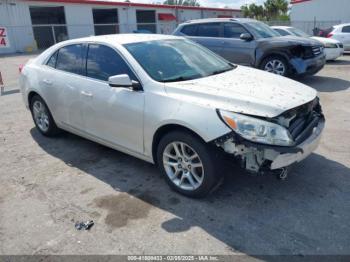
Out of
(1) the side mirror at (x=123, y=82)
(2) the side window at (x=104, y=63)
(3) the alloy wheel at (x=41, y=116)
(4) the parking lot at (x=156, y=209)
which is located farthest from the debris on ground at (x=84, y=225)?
(3) the alloy wheel at (x=41, y=116)

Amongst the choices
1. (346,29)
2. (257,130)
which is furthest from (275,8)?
(257,130)

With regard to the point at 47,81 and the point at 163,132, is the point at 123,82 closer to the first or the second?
the point at 163,132

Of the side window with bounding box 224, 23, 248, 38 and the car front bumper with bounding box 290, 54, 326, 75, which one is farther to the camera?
the side window with bounding box 224, 23, 248, 38

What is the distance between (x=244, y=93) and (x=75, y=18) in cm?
2843

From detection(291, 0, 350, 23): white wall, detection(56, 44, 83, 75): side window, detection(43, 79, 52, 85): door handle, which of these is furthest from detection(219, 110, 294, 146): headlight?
detection(291, 0, 350, 23): white wall

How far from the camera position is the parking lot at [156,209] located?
9.40ft

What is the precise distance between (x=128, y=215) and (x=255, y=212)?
1.28m

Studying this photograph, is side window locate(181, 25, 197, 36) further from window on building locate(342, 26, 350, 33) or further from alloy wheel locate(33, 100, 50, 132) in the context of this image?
window on building locate(342, 26, 350, 33)

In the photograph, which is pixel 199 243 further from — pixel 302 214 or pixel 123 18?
pixel 123 18

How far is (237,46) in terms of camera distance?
913 centimetres

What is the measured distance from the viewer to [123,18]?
104ft

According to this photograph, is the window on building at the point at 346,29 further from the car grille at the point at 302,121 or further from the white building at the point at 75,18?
the white building at the point at 75,18

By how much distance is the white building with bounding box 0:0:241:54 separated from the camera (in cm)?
2473

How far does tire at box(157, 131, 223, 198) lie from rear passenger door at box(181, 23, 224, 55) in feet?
21.4
